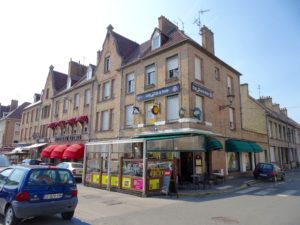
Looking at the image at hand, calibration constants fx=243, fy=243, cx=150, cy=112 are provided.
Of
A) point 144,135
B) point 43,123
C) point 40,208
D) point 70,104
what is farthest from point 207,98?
point 43,123

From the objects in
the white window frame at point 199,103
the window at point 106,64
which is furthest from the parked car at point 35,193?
the window at point 106,64

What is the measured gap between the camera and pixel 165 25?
20.6 m

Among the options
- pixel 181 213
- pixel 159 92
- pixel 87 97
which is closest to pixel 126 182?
pixel 181 213

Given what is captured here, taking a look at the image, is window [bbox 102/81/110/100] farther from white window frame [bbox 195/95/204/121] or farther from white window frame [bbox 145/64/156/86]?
white window frame [bbox 195/95/204/121]

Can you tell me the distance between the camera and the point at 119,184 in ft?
45.0

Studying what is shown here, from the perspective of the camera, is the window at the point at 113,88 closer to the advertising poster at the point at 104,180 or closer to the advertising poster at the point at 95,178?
the advertising poster at the point at 95,178

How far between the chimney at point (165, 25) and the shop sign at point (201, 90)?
6270 millimetres

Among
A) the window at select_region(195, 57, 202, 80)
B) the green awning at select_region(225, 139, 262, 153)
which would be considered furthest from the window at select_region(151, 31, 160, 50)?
the green awning at select_region(225, 139, 262, 153)

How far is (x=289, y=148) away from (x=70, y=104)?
32508mm

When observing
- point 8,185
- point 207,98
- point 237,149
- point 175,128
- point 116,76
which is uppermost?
point 116,76

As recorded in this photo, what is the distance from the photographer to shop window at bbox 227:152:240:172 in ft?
66.4

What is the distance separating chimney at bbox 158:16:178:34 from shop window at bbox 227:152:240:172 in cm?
1157

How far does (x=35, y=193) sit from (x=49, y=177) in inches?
25.2

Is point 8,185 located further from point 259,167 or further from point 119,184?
point 259,167
